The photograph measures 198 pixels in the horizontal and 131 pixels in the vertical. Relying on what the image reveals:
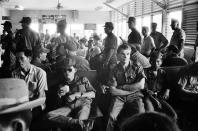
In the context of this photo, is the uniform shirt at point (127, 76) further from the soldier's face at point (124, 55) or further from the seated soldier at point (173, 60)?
the seated soldier at point (173, 60)

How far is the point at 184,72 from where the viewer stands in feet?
13.0

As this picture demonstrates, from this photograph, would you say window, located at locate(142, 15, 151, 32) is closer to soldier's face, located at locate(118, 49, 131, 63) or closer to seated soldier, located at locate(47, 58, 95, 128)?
soldier's face, located at locate(118, 49, 131, 63)

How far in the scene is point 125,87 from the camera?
3.89 m

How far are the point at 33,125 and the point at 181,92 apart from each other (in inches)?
88.1

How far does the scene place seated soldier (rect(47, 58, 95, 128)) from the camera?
360cm

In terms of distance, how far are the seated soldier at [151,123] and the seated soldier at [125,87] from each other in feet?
7.86

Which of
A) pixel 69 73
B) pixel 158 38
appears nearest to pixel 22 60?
pixel 69 73

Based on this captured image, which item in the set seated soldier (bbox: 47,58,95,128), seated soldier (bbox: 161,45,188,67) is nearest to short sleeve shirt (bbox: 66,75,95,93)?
seated soldier (bbox: 47,58,95,128)

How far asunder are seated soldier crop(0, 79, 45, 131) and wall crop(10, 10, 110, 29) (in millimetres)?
21233

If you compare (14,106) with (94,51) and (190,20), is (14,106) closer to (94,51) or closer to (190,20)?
(94,51)

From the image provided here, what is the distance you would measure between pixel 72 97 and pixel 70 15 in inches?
819

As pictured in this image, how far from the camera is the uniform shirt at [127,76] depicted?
3.96 meters

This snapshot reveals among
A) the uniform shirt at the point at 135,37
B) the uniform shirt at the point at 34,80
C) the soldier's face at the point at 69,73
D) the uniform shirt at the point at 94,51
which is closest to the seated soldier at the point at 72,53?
the soldier's face at the point at 69,73

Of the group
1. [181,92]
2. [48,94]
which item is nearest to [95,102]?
[48,94]
